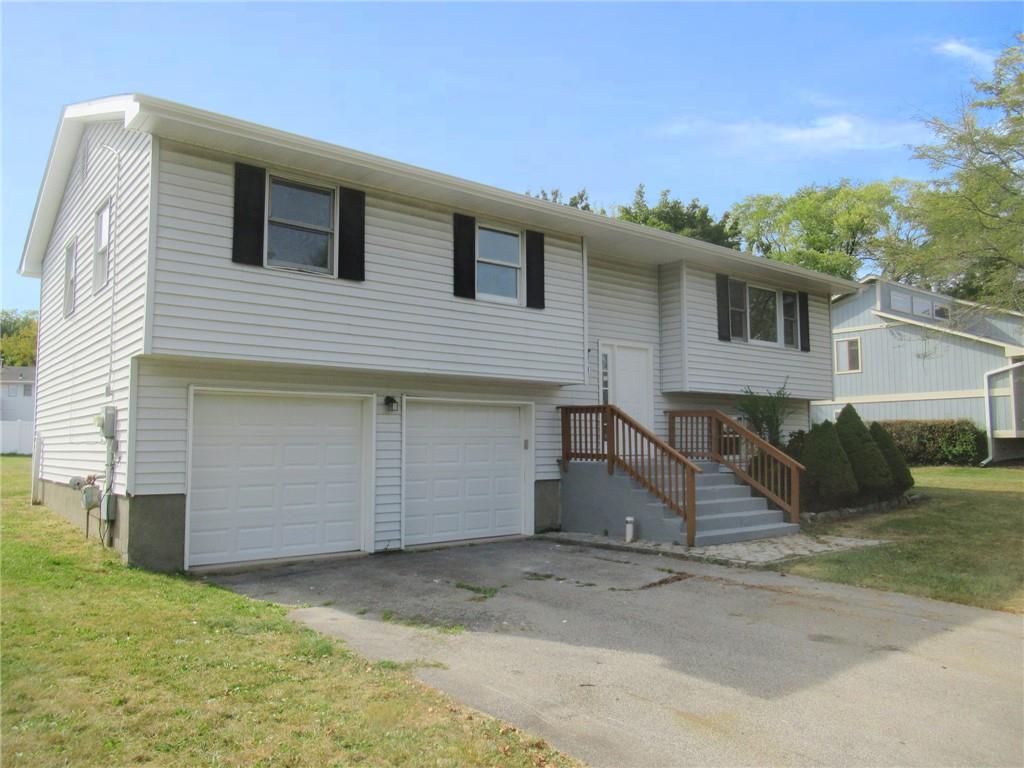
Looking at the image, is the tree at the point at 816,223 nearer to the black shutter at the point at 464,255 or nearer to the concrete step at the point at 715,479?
the concrete step at the point at 715,479

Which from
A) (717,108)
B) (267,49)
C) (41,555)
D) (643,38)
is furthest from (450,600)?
(717,108)

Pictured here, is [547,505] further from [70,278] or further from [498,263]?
[70,278]

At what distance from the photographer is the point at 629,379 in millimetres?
12836

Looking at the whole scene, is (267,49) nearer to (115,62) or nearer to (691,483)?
(115,62)

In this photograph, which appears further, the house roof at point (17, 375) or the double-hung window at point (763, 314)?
the house roof at point (17, 375)

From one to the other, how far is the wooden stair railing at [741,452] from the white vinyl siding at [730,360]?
0.83 meters

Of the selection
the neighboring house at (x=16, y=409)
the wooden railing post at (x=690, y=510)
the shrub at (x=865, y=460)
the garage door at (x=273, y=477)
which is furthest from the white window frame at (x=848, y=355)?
the neighboring house at (x=16, y=409)

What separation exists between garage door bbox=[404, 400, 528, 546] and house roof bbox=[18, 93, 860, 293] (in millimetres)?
3056

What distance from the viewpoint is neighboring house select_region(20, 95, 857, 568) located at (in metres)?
7.96

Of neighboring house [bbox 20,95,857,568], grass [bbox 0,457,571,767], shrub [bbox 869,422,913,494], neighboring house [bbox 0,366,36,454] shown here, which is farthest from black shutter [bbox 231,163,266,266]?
neighboring house [bbox 0,366,36,454]

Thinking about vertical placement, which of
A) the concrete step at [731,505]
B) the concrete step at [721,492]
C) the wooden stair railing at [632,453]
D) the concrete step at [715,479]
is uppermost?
the wooden stair railing at [632,453]

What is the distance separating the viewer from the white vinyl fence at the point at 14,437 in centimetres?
3047

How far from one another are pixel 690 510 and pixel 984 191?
7.66 meters

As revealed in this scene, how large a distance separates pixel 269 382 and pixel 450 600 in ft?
12.4
